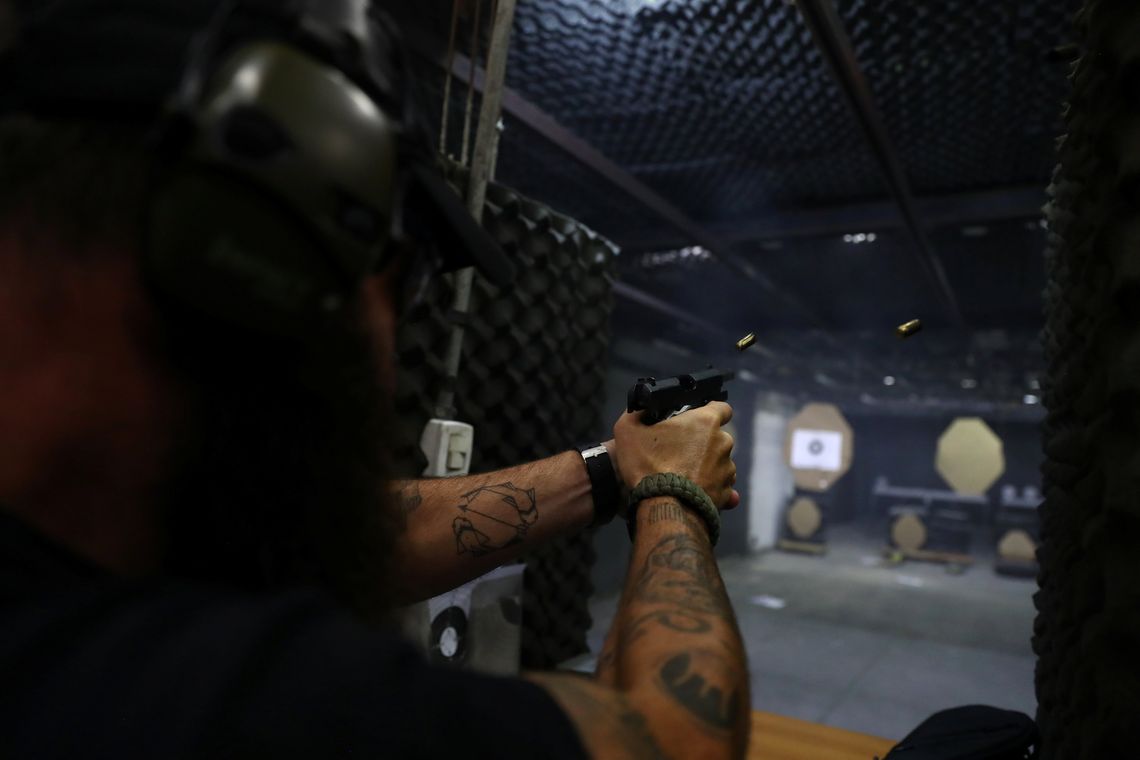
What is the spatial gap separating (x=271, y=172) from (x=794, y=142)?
255 cm

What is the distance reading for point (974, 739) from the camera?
1.28 meters

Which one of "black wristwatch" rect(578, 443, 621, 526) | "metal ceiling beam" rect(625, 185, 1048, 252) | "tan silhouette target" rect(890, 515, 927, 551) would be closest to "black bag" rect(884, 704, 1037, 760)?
"black wristwatch" rect(578, 443, 621, 526)

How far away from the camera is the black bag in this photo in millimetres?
1248

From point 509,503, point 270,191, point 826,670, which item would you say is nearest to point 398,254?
point 270,191

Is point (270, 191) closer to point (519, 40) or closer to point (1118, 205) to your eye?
point (1118, 205)

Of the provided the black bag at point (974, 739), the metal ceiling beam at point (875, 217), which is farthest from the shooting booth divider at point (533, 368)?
the metal ceiling beam at point (875, 217)

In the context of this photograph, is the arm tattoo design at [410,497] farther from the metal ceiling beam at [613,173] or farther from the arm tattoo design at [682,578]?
the metal ceiling beam at [613,173]

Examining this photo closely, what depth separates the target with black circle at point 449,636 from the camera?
54.0 inches

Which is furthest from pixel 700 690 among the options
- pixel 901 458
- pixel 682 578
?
pixel 901 458

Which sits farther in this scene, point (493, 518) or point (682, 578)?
point (493, 518)

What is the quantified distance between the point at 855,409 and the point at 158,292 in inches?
534

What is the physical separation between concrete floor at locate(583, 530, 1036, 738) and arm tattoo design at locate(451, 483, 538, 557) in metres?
1.43

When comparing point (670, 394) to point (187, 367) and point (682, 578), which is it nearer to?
point (682, 578)

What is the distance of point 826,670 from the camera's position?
388 cm
